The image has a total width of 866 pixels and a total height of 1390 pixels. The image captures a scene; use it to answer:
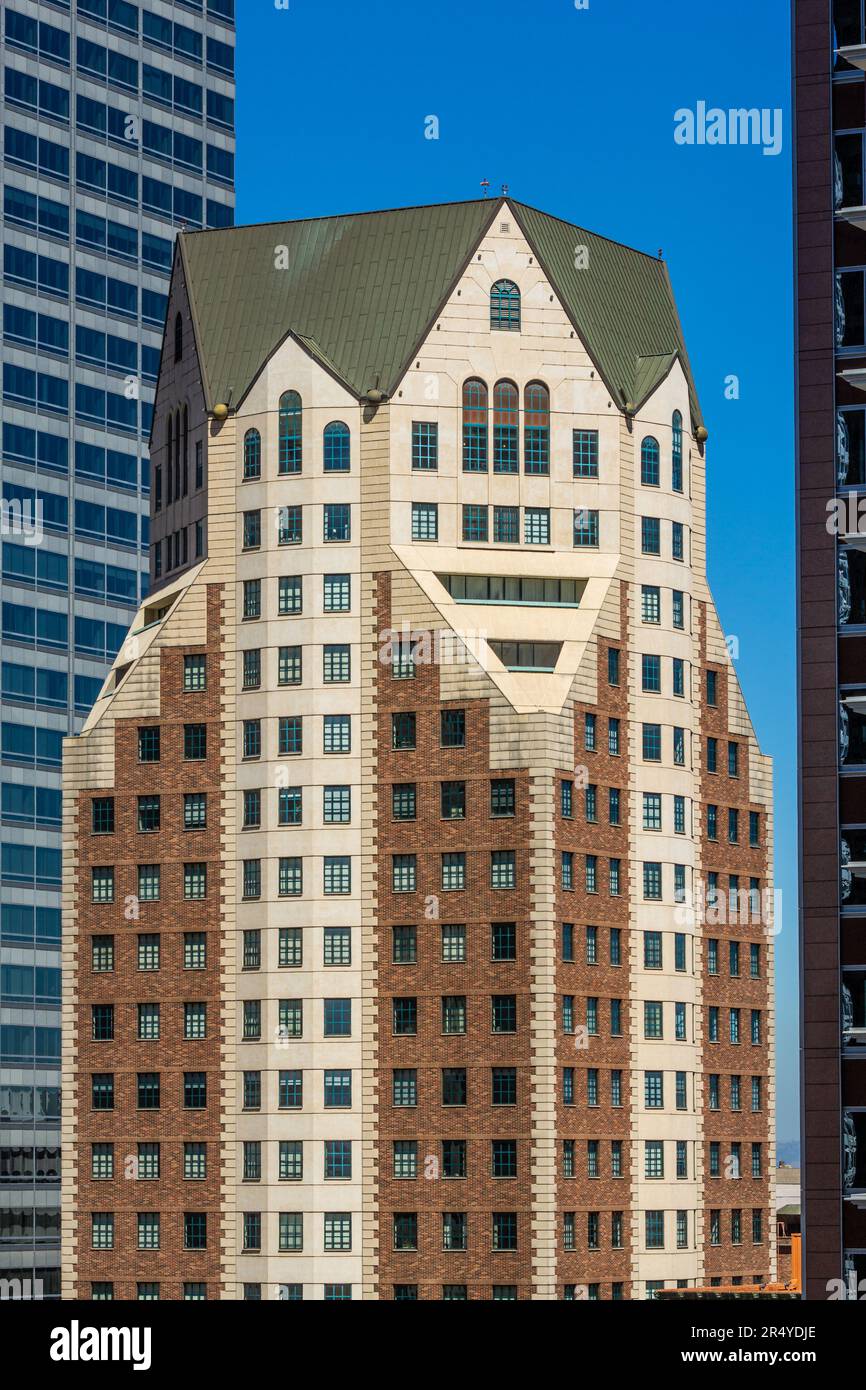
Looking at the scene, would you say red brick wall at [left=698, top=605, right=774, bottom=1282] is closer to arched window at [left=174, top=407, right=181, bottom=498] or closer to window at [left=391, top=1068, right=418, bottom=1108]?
window at [left=391, top=1068, right=418, bottom=1108]

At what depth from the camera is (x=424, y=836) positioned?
175 meters

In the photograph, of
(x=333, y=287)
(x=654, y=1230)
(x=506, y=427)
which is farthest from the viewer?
(x=333, y=287)

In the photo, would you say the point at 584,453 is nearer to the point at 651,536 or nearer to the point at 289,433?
the point at 651,536

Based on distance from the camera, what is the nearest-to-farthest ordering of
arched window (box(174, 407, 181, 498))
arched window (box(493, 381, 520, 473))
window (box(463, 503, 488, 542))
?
window (box(463, 503, 488, 542)), arched window (box(493, 381, 520, 473)), arched window (box(174, 407, 181, 498))

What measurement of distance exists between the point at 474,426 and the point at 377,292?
13.1 meters

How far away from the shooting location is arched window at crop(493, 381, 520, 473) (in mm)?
183625

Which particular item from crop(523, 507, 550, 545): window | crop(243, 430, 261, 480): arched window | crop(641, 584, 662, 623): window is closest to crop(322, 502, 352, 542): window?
crop(243, 430, 261, 480): arched window

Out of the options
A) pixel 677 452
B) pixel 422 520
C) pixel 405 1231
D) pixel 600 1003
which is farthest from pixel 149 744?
pixel 677 452

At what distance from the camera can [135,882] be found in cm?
18062

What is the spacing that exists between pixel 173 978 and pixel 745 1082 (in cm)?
4018

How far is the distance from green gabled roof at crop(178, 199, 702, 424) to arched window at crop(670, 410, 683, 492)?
3.53m

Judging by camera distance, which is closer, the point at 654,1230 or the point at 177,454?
the point at 654,1230
